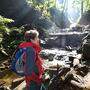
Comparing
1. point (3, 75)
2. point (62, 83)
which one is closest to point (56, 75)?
point (62, 83)

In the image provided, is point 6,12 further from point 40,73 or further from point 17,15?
point 40,73

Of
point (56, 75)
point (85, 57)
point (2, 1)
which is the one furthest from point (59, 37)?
point (56, 75)

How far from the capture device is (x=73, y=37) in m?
28.9

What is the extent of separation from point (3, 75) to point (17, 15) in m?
21.1

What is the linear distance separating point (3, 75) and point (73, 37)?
18005 millimetres

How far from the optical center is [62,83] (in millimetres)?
7344

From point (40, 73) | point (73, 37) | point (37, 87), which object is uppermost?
point (40, 73)

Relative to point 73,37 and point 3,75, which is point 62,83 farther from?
point 73,37

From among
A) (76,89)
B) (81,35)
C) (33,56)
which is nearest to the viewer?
(33,56)

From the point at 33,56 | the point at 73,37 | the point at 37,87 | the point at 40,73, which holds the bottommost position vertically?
the point at 73,37

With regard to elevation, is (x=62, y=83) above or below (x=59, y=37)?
above

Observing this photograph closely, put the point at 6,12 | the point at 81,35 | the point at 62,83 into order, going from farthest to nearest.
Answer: the point at 6,12, the point at 81,35, the point at 62,83

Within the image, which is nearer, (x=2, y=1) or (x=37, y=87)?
(x=37, y=87)

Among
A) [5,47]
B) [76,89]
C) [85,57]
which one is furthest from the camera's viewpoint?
[5,47]
